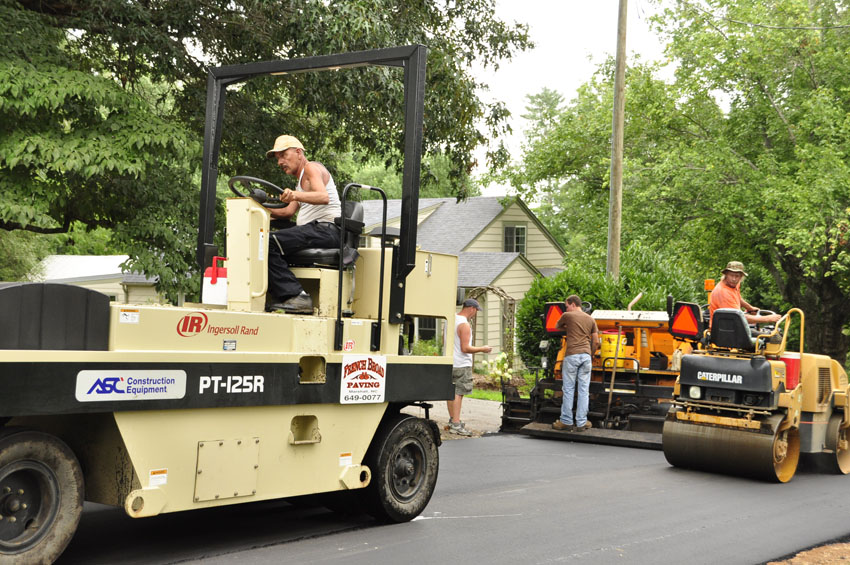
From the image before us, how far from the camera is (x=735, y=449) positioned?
1094 cm

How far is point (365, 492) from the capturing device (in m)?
7.80

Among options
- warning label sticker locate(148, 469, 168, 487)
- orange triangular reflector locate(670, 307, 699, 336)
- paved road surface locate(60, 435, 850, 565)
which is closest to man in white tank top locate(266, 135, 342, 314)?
warning label sticker locate(148, 469, 168, 487)

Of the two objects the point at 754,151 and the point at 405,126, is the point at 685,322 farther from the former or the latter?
the point at 754,151

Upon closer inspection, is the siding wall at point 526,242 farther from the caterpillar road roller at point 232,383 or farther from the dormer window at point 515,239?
the caterpillar road roller at point 232,383

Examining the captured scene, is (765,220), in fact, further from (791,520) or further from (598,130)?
(791,520)

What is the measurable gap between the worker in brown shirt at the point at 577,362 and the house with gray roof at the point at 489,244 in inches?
538

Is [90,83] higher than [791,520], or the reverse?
[90,83]

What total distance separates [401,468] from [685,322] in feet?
21.2

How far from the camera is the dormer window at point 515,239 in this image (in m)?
35.7

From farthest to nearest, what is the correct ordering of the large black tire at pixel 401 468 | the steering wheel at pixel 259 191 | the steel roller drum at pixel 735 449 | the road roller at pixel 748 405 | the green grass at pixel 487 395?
the green grass at pixel 487 395 → the road roller at pixel 748 405 → the steel roller drum at pixel 735 449 → the large black tire at pixel 401 468 → the steering wheel at pixel 259 191

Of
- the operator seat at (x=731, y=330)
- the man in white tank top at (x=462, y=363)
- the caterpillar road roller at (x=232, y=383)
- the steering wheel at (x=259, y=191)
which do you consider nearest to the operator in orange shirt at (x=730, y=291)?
the operator seat at (x=731, y=330)

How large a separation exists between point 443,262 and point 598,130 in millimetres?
26380

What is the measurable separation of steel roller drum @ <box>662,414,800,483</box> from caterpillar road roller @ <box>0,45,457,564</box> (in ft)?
13.7

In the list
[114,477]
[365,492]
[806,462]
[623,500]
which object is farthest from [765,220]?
[114,477]
